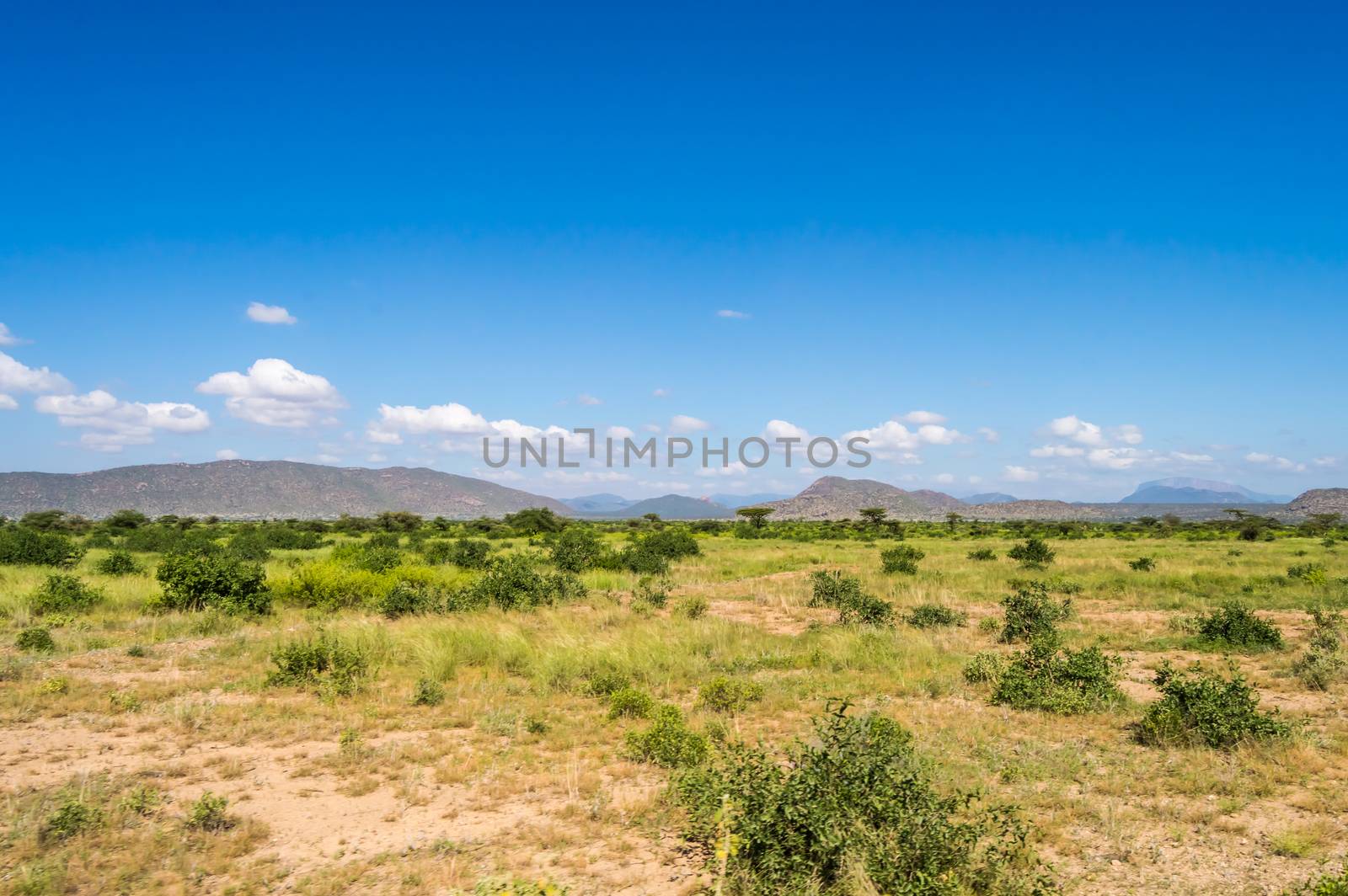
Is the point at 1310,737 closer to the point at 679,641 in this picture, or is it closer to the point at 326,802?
the point at 679,641

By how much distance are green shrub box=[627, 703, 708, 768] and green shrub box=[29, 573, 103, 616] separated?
591 inches

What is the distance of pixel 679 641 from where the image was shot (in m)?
13.5

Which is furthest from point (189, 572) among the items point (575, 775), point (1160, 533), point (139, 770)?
point (1160, 533)

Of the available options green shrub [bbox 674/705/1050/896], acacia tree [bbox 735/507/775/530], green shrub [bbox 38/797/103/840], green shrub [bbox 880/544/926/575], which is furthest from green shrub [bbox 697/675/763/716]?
acacia tree [bbox 735/507/775/530]

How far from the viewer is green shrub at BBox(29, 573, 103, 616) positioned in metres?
15.9

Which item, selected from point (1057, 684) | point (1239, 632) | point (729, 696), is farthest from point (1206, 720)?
point (1239, 632)

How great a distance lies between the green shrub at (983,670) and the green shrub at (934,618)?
14.4 feet

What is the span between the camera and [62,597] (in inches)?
630

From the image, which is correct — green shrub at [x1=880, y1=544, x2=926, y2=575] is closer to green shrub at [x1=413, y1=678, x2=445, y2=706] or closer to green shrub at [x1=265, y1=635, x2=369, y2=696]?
green shrub at [x1=413, y1=678, x2=445, y2=706]

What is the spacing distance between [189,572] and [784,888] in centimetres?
1694

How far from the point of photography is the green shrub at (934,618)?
16.2 m

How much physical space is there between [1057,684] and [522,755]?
7.79 m

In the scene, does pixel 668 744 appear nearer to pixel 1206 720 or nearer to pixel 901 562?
pixel 1206 720

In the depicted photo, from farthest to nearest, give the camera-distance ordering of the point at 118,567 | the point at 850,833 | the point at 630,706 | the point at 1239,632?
the point at 118,567
the point at 1239,632
the point at 630,706
the point at 850,833
